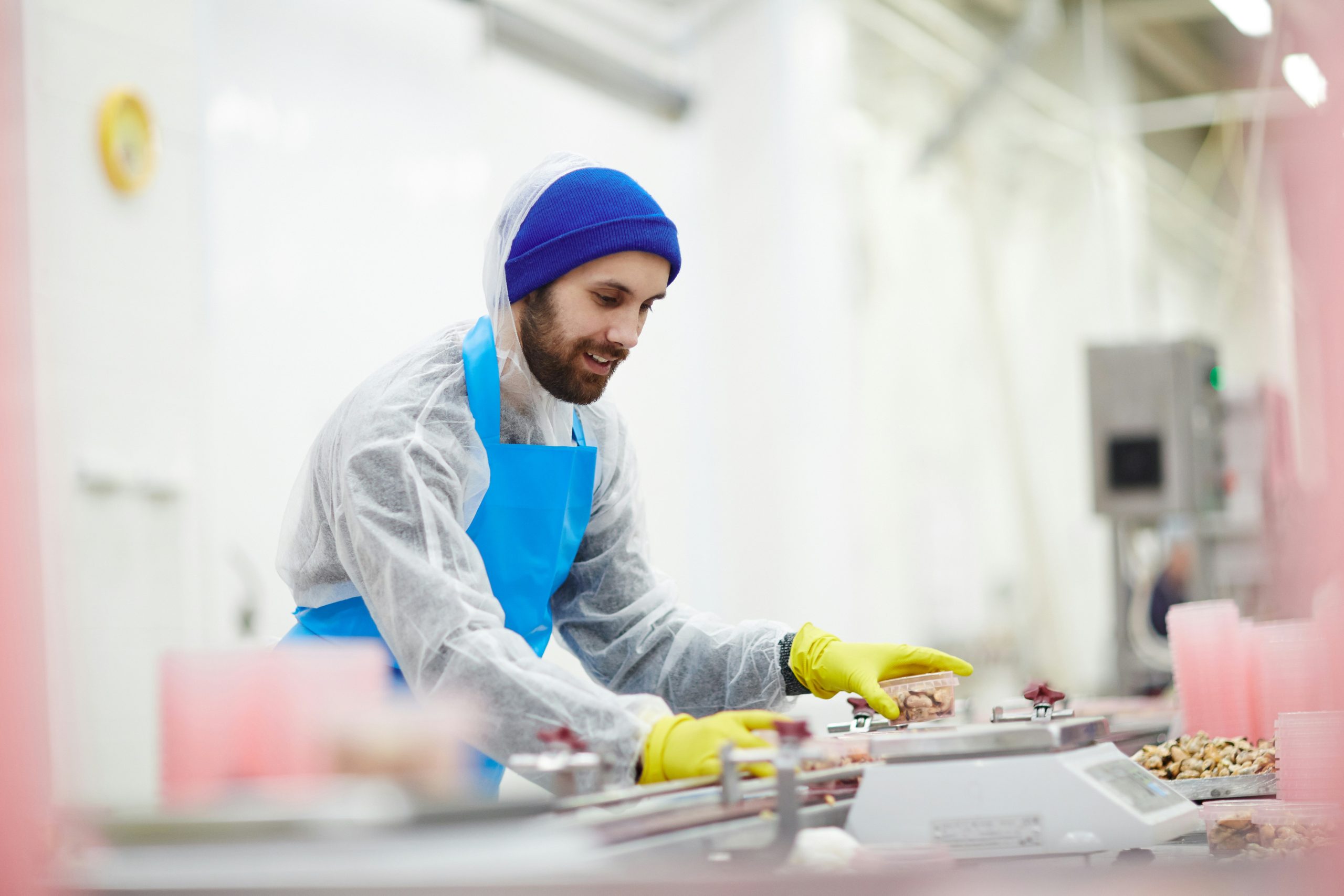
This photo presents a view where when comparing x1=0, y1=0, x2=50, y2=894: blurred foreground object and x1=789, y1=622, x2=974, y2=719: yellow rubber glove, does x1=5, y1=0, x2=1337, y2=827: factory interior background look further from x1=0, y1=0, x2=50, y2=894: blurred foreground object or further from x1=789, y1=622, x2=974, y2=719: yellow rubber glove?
x1=789, y1=622, x2=974, y2=719: yellow rubber glove

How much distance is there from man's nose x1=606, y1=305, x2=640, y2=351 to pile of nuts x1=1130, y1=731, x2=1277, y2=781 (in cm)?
79

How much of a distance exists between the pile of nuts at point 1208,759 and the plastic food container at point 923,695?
8.8 inches

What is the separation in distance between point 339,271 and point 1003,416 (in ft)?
13.1

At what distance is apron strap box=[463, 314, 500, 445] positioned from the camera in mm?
1640

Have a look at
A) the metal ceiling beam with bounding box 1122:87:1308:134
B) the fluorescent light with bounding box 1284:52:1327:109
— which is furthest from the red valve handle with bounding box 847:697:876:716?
the metal ceiling beam with bounding box 1122:87:1308:134

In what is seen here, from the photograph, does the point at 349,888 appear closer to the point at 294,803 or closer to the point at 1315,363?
the point at 294,803

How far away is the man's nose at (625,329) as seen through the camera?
1.70 meters

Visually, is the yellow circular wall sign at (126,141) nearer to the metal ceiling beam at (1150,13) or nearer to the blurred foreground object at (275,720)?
the blurred foreground object at (275,720)

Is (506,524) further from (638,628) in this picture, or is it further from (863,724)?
(863,724)

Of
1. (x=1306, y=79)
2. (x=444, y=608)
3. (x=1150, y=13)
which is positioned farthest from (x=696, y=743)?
(x=1150, y=13)

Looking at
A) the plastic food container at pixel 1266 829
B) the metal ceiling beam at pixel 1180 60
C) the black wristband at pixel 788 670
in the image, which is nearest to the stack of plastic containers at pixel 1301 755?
the plastic food container at pixel 1266 829

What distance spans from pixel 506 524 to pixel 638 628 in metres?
0.31

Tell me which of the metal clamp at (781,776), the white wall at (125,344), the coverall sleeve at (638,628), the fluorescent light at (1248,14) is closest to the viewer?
the metal clamp at (781,776)

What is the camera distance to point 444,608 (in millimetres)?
1390
